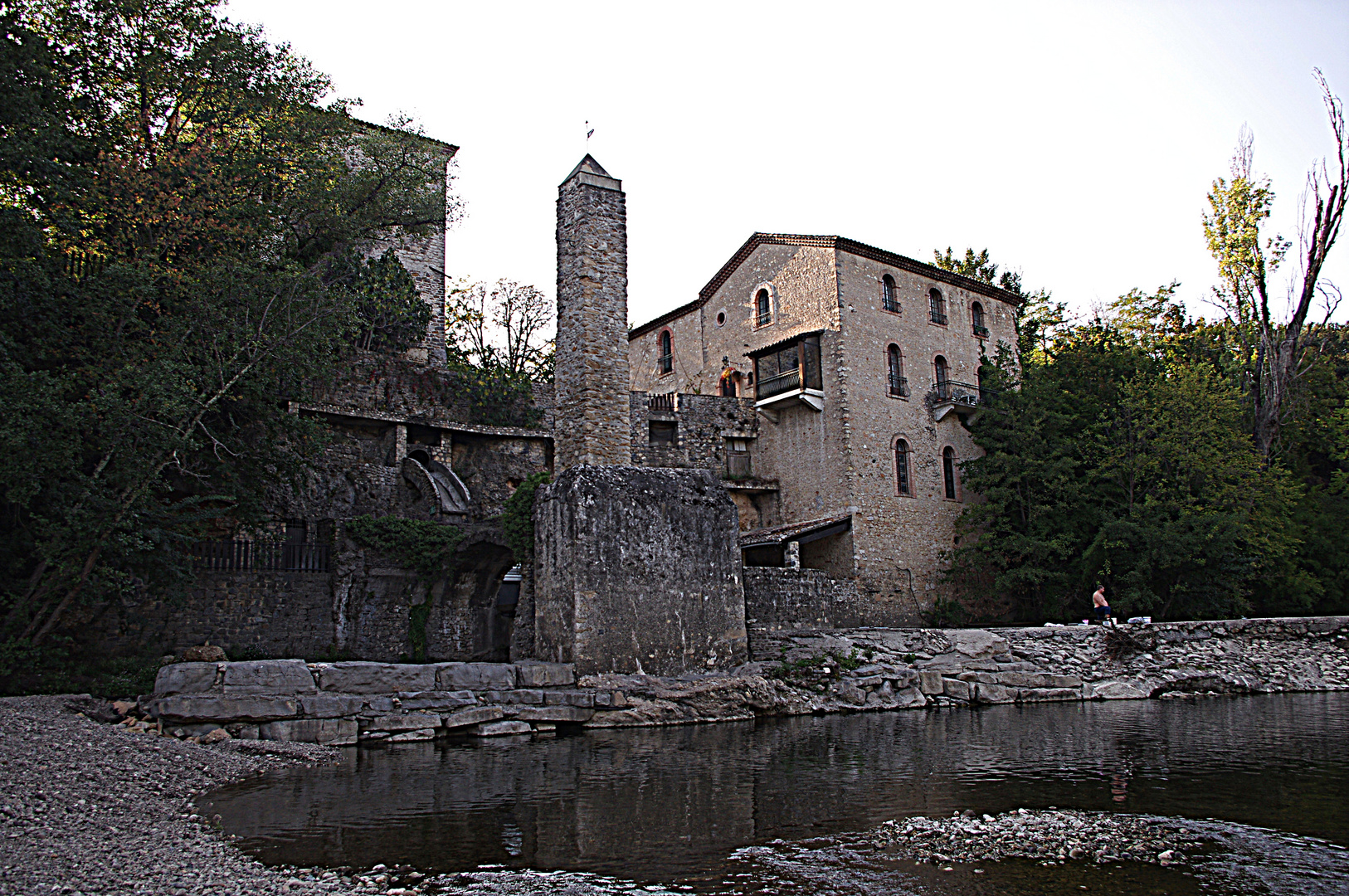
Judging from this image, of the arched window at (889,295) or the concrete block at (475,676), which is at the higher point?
the arched window at (889,295)

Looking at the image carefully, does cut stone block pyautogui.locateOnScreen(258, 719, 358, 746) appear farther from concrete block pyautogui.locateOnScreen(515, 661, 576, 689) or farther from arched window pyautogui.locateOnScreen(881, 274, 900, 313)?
arched window pyautogui.locateOnScreen(881, 274, 900, 313)

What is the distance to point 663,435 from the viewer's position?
28.4 metres

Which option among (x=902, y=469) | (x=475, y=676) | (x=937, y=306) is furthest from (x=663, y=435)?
(x=475, y=676)

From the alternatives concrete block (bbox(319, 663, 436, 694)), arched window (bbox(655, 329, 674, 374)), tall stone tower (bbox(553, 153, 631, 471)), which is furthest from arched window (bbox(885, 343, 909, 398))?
concrete block (bbox(319, 663, 436, 694))

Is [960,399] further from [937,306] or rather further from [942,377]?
[937,306]

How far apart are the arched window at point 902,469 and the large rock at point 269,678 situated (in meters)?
19.6

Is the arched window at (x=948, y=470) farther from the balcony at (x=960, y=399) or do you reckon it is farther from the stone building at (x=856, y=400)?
the balcony at (x=960, y=399)

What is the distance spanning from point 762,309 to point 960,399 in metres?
7.09

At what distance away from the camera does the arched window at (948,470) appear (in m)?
28.2

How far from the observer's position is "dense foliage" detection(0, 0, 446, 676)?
41.1 ft

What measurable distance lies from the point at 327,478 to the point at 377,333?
486cm

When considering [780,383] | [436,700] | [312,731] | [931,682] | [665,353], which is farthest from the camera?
[665,353]

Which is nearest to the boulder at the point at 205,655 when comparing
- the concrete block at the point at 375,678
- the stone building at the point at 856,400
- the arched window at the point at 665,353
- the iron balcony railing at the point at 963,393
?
the concrete block at the point at 375,678

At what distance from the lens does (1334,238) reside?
25406 millimetres
